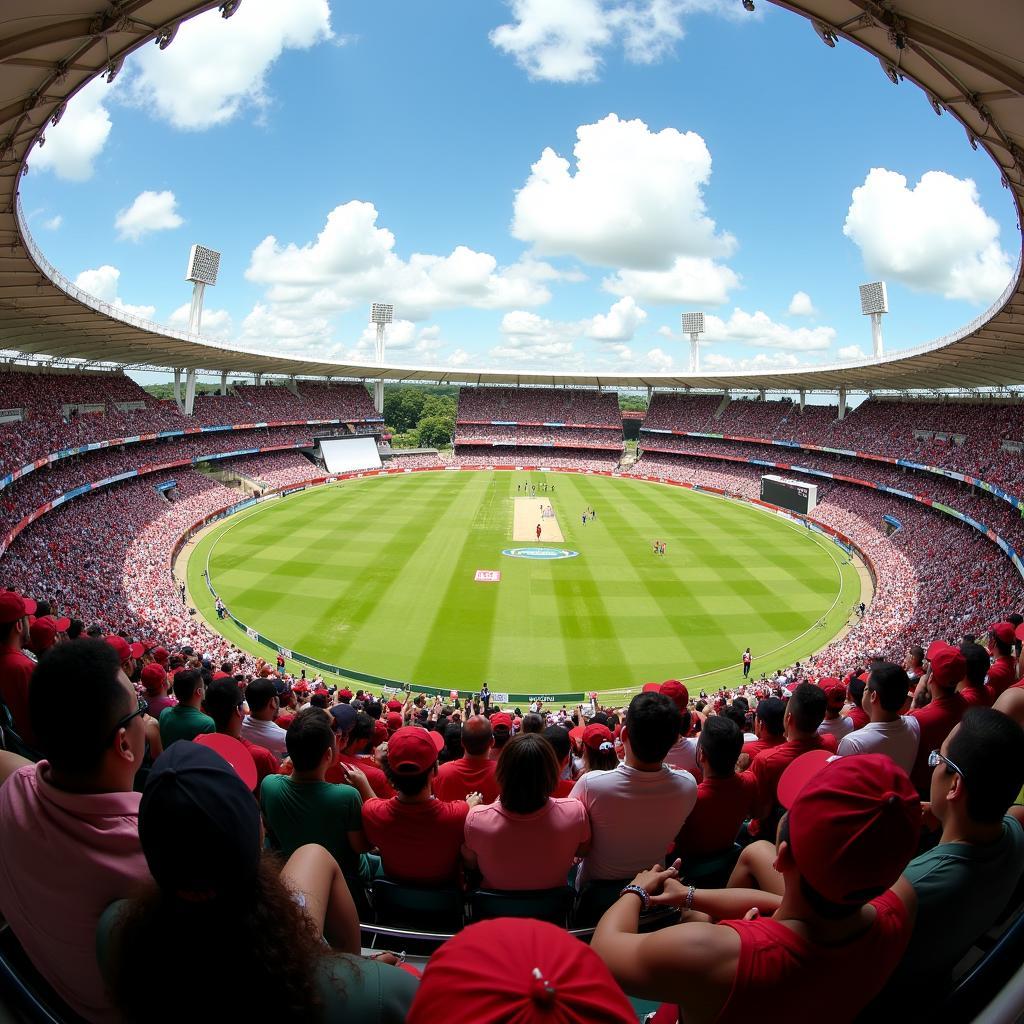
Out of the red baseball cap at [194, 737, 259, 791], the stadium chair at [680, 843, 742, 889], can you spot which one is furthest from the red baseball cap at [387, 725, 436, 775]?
the stadium chair at [680, 843, 742, 889]

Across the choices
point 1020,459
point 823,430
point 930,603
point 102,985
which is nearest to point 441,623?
point 930,603

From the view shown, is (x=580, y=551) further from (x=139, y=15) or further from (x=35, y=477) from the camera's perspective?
(x=139, y=15)

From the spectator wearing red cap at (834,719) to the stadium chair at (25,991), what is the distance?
21.9 ft

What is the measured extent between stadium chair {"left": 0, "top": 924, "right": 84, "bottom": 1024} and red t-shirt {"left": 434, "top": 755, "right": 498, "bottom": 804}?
11.2ft

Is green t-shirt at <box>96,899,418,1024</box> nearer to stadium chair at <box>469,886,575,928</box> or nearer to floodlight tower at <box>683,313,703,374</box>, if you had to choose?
stadium chair at <box>469,886,575,928</box>

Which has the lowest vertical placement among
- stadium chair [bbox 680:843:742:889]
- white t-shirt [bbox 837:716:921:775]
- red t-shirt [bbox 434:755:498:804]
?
red t-shirt [bbox 434:755:498:804]

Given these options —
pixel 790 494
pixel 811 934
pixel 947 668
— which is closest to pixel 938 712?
pixel 947 668

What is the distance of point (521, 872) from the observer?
382cm

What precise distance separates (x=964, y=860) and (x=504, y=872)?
236cm

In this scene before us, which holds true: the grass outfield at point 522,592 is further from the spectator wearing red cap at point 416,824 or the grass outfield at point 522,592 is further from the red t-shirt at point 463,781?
the spectator wearing red cap at point 416,824

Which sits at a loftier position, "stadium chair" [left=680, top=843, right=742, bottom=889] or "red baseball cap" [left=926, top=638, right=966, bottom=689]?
"red baseball cap" [left=926, top=638, right=966, bottom=689]

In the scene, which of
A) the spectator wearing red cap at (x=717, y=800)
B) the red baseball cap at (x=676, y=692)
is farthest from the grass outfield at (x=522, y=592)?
the spectator wearing red cap at (x=717, y=800)

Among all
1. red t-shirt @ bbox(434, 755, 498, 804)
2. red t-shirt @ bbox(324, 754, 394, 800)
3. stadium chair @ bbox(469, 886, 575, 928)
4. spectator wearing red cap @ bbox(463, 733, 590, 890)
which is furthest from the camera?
red t-shirt @ bbox(324, 754, 394, 800)

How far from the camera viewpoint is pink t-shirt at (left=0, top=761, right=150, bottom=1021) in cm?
230
